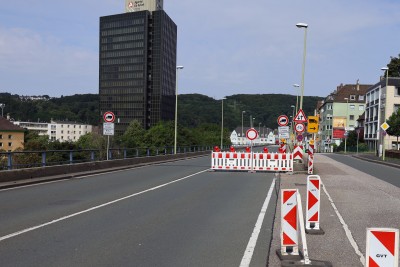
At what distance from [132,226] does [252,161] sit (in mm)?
17063

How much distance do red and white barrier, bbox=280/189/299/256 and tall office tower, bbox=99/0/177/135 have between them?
14920 cm

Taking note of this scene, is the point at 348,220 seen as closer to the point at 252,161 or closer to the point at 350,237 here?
the point at 350,237

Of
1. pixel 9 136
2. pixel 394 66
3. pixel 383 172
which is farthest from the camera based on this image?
pixel 9 136

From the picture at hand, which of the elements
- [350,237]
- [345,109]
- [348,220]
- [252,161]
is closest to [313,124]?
[252,161]

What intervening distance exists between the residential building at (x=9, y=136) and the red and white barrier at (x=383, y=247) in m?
115

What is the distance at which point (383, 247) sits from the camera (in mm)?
4020

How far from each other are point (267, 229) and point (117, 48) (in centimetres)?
16029

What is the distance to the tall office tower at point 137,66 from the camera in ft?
515

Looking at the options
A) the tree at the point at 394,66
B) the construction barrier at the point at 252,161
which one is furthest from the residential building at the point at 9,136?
the construction barrier at the point at 252,161

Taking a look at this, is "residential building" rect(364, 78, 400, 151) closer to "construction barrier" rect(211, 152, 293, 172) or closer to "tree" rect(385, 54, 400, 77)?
"tree" rect(385, 54, 400, 77)

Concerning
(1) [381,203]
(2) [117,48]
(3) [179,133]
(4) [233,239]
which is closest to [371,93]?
(3) [179,133]

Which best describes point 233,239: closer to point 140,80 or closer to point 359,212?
point 359,212

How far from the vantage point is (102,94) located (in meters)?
164

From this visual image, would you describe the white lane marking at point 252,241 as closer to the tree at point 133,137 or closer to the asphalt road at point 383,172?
the asphalt road at point 383,172
